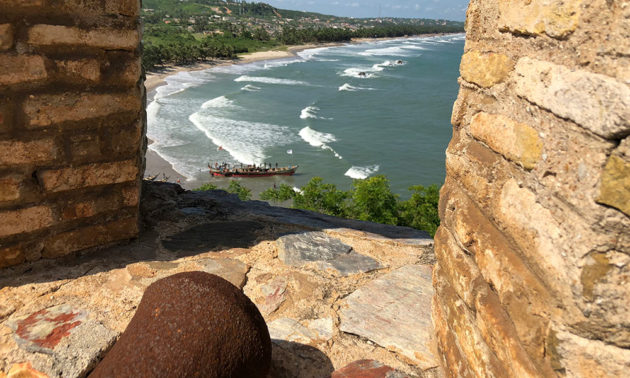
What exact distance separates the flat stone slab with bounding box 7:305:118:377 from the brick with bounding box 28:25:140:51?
1601 millimetres

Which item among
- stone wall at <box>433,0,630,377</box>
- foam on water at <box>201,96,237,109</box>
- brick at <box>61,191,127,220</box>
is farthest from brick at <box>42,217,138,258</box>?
foam on water at <box>201,96,237,109</box>

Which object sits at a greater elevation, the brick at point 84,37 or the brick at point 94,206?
the brick at point 84,37

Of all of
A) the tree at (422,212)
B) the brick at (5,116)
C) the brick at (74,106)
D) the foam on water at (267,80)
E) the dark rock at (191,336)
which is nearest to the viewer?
the dark rock at (191,336)

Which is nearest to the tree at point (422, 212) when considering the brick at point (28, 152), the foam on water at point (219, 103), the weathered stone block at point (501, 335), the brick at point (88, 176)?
the brick at point (88, 176)

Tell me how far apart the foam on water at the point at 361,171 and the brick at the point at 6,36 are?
880 inches

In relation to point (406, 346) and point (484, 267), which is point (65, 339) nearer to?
point (406, 346)

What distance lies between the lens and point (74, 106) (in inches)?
119

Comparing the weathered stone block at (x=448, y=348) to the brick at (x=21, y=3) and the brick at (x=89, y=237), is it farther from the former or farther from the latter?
the brick at (x=21, y=3)

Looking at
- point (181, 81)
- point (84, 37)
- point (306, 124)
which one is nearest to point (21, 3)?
point (84, 37)

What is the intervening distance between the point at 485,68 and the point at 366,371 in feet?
5.05

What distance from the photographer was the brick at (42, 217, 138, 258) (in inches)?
125

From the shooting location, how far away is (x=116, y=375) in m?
1.73

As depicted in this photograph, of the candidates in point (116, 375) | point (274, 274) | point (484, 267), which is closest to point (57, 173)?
point (274, 274)

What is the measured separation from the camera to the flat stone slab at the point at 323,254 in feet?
11.1
